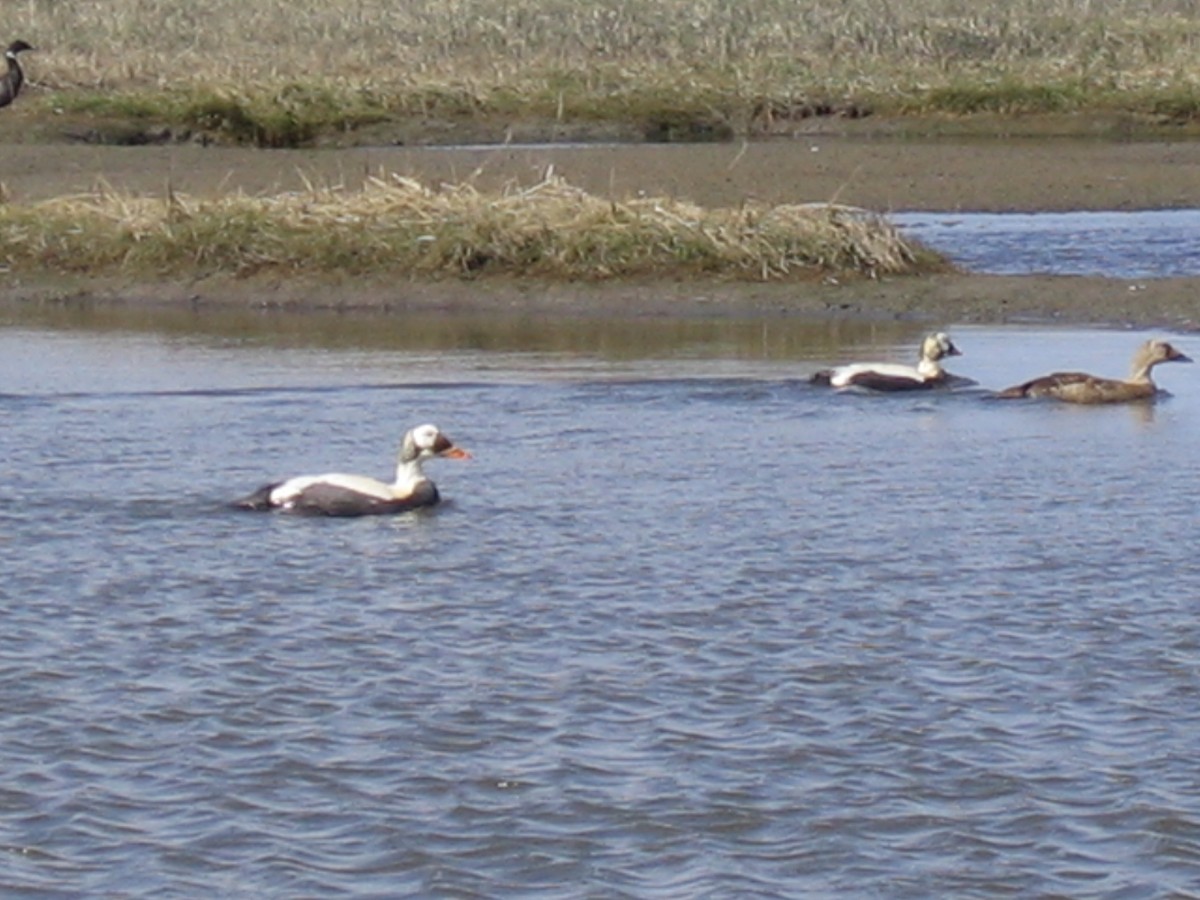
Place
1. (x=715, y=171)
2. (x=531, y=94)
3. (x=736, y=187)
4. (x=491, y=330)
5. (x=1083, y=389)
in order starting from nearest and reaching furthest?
(x=1083, y=389) → (x=491, y=330) → (x=736, y=187) → (x=715, y=171) → (x=531, y=94)

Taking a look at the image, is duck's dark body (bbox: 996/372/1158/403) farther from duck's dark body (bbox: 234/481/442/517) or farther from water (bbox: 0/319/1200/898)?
duck's dark body (bbox: 234/481/442/517)

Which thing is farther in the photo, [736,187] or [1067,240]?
[736,187]

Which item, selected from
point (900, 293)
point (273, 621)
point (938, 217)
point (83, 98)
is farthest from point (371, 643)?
point (83, 98)

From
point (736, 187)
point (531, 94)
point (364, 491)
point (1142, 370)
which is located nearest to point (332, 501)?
point (364, 491)

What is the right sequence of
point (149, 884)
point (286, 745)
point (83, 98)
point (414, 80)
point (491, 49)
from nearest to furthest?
point (149, 884)
point (286, 745)
point (83, 98)
point (414, 80)
point (491, 49)

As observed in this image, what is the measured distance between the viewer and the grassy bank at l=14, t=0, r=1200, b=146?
3469cm

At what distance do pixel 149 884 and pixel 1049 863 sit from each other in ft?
7.76

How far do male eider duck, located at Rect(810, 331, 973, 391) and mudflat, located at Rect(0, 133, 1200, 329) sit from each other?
423 cm

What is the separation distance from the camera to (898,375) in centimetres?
1471

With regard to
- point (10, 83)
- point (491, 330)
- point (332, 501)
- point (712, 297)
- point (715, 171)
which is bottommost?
point (332, 501)

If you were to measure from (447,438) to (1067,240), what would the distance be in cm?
1237

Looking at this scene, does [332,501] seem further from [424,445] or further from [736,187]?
[736,187]

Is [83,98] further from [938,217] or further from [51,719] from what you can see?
[51,719]

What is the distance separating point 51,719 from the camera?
829 cm
